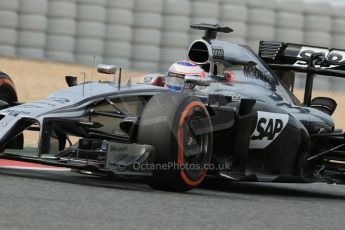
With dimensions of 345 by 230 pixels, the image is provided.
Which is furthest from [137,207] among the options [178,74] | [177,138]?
[178,74]

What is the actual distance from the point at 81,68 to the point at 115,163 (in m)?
9.56

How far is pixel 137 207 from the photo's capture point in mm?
5414

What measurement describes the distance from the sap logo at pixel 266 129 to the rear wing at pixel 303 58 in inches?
55.8

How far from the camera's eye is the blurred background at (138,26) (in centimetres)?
1538

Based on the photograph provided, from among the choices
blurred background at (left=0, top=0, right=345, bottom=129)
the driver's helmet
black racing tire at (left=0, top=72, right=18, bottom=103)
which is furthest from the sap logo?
blurred background at (left=0, top=0, right=345, bottom=129)

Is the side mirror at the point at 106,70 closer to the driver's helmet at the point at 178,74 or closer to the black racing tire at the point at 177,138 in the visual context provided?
the driver's helmet at the point at 178,74

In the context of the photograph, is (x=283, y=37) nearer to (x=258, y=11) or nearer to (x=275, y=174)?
(x=258, y=11)

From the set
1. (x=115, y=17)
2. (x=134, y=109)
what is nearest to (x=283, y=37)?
(x=115, y=17)

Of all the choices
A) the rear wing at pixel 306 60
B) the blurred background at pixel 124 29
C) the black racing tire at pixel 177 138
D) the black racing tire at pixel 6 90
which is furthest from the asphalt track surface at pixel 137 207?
the blurred background at pixel 124 29

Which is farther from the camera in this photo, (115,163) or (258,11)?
(258,11)

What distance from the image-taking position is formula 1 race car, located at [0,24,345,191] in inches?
251

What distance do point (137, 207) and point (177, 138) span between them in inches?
42.0

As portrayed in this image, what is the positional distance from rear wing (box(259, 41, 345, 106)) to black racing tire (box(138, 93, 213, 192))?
243 cm

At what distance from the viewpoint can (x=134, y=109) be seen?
7066 mm
